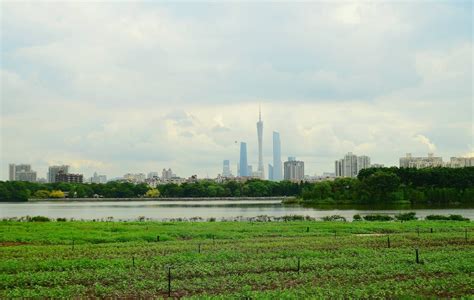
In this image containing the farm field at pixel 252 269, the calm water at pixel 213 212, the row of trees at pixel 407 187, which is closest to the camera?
the farm field at pixel 252 269

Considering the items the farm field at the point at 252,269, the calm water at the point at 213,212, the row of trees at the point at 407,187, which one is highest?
the row of trees at the point at 407,187

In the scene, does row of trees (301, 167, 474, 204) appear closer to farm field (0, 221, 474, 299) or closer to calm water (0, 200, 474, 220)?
calm water (0, 200, 474, 220)

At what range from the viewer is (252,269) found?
25.5 m

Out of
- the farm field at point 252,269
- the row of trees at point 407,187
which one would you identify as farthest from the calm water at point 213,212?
the farm field at point 252,269

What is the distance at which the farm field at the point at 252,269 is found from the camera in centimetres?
2088

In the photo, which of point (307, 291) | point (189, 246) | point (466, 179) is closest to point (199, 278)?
point (307, 291)

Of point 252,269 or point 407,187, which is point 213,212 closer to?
point 407,187

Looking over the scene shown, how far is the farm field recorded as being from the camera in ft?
68.5

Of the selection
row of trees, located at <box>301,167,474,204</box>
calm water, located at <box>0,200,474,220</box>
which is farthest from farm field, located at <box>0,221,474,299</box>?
row of trees, located at <box>301,167,474,204</box>

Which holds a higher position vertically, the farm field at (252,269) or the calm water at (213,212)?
the farm field at (252,269)

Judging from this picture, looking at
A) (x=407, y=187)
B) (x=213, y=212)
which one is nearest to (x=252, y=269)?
(x=213, y=212)

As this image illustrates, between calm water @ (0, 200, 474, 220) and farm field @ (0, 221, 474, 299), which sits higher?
farm field @ (0, 221, 474, 299)

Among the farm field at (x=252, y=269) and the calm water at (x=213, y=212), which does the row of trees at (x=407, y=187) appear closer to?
the calm water at (x=213, y=212)

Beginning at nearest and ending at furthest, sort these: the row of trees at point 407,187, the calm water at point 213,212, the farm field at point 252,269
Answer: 1. the farm field at point 252,269
2. the calm water at point 213,212
3. the row of trees at point 407,187
